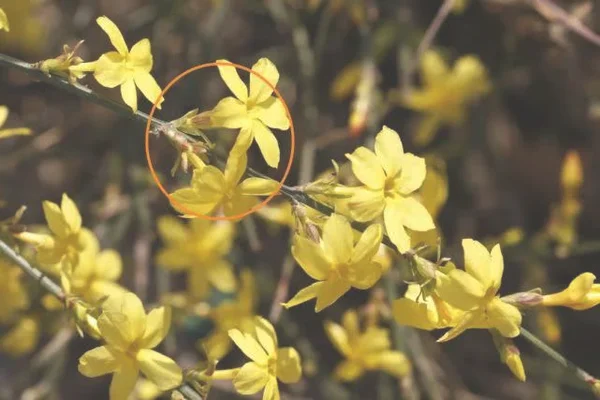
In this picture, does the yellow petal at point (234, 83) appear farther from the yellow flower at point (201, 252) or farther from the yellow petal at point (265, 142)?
the yellow flower at point (201, 252)

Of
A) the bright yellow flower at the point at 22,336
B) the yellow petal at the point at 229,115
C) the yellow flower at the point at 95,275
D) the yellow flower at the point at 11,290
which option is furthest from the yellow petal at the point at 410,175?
the bright yellow flower at the point at 22,336

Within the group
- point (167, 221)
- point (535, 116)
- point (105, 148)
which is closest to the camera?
point (167, 221)

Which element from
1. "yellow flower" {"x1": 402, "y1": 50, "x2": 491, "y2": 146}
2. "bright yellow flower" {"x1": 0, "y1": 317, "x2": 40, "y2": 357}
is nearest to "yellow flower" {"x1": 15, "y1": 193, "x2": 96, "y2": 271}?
"bright yellow flower" {"x1": 0, "y1": 317, "x2": 40, "y2": 357}

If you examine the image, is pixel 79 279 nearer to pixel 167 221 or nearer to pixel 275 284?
pixel 167 221

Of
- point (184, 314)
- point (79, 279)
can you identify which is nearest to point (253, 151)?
point (184, 314)

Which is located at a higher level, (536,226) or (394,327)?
(394,327)
